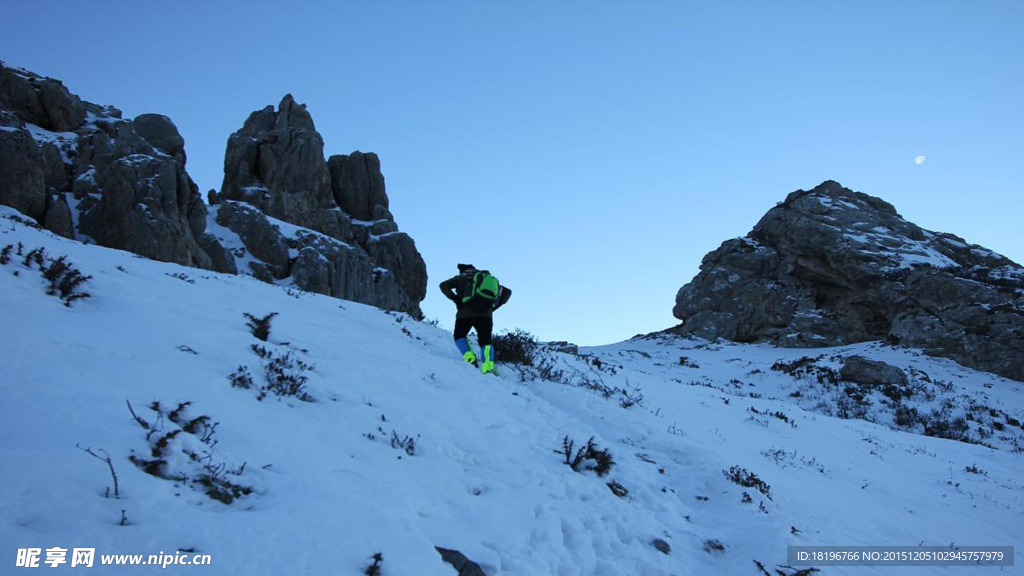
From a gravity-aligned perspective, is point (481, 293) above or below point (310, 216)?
below

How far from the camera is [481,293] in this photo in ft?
31.4

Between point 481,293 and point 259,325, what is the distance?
365 cm

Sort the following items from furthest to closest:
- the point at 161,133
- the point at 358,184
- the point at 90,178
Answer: the point at 358,184 → the point at 161,133 → the point at 90,178

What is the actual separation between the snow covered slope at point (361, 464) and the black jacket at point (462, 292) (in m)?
0.99

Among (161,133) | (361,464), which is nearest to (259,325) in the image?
(361,464)

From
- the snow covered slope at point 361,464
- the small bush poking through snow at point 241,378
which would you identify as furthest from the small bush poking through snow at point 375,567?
the small bush poking through snow at point 241,378

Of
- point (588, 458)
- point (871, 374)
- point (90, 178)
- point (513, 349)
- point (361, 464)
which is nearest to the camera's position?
point (361, 464)

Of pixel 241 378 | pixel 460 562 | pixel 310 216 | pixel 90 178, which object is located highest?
pixel 310 216

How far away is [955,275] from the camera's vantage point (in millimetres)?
35031

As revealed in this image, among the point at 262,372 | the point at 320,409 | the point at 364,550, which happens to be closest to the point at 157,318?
the point at 262,372

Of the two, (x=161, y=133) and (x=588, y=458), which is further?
(x=161, y=133)

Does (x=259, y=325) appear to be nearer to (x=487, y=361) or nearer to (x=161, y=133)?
(x=487, y=361)

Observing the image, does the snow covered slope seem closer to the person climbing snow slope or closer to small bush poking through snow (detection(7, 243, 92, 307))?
small bush poking through snow (detection(7, 243, 92, 307))

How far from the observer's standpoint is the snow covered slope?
2.83 metres
